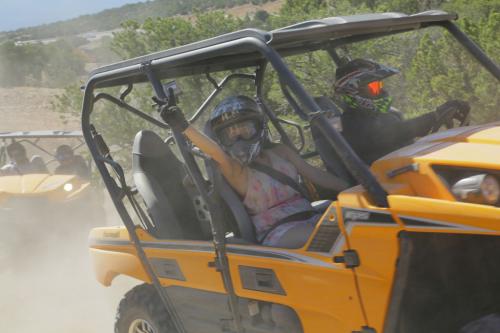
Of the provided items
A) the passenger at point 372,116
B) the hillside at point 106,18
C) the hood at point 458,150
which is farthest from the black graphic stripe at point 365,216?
the hillside at point 106,18

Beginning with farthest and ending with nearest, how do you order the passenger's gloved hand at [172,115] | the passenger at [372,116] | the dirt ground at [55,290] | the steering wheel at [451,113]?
1. the dirt ground at [55,290]
2. the steering wheel at [451,113]
3. the passenger at [372,116]
4. the passenger's gloved hand at [172,115]

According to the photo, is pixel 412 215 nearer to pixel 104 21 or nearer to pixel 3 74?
pixel 3 74

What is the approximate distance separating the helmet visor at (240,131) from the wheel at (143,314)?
1.18 m

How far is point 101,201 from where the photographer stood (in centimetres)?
895

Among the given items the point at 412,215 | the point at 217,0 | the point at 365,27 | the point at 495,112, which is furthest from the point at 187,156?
the point at 217,0

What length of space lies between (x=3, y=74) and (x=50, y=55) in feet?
14.4

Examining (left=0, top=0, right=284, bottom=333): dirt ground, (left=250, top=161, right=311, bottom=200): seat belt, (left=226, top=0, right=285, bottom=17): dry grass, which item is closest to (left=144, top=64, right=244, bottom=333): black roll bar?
(left=250, top=161, right=311, bottom=200): seat belt

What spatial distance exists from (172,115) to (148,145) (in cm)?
115

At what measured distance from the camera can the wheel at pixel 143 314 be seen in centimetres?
406

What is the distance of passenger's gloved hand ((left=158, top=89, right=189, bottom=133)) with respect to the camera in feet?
10.5

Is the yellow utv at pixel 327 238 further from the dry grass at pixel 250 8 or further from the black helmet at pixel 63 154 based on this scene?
the dry grass at pixel 250 8

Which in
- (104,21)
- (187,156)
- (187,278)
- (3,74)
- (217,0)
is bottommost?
(187,278)

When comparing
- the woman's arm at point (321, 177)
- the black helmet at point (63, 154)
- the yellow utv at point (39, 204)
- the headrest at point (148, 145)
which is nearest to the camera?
the woman's arm at point (321, 177)

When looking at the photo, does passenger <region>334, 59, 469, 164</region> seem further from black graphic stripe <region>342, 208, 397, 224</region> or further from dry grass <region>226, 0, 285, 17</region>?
dry grass <region>226, 0, 285, 17</region>
